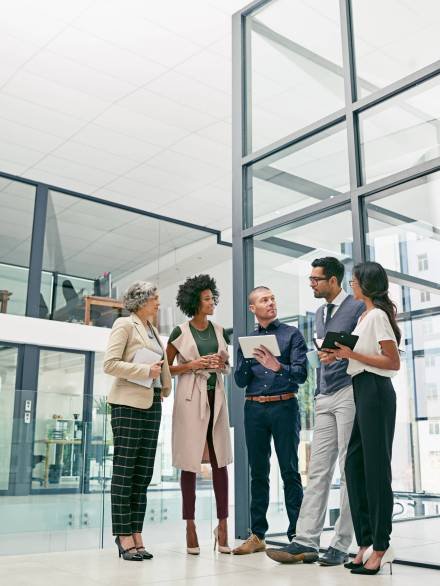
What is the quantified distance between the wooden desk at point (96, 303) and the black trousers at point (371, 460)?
21.8ft

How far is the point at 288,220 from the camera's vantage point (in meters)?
4.20

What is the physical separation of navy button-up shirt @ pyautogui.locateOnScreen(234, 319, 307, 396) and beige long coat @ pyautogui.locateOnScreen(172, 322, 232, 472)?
140 millimetres

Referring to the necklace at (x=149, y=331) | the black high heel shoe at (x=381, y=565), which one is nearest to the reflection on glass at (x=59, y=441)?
the necklace at (x=149, y=331)

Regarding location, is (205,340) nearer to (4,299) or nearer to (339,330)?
(339,330)

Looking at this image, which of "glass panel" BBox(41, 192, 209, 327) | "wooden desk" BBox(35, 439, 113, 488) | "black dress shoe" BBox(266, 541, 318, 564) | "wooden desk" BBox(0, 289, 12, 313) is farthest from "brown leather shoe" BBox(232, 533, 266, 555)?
"glass panel" BBox(41, 192, 209, 327)

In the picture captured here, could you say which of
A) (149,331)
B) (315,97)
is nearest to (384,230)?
(315,97)

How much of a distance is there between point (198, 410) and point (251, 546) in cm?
78

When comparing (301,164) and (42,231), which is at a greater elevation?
(42,231)

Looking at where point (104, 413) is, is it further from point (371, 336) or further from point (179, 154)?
point (179, 154)

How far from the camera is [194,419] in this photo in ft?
11.5

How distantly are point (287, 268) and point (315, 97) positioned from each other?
1181 mm

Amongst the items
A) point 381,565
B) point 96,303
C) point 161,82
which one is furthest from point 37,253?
point 381,565

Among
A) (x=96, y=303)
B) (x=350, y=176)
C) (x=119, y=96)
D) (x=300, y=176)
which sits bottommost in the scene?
(x=350, y=176)

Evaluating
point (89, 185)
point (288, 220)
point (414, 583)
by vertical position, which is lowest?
point (414, 583)
